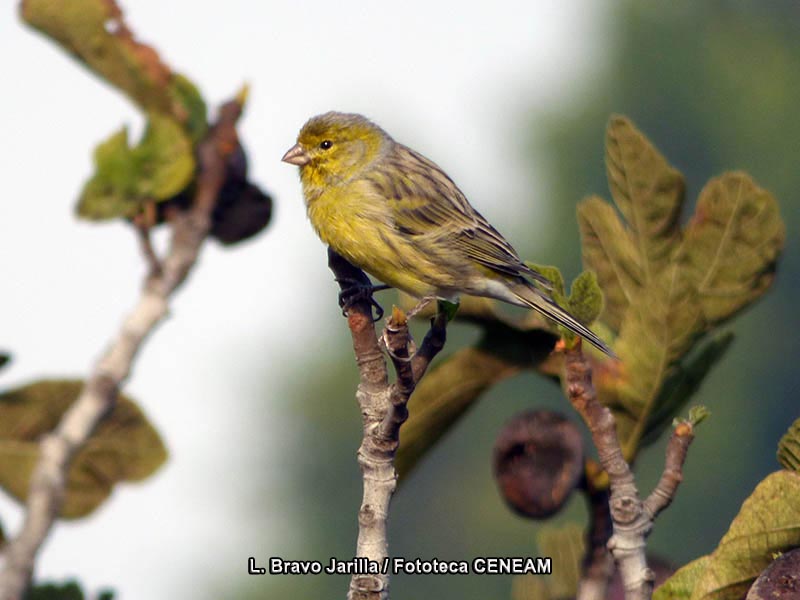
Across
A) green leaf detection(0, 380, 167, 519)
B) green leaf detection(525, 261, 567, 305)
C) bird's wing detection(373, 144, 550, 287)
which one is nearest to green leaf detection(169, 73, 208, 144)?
green leaf detection(0, 380, 167, 519)

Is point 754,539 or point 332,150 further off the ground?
point 332,150

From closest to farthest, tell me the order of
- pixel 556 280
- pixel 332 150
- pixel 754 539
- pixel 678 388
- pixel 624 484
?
1. pixel 754 539
2. pixel 624 484
3. pixel 556 280
4. pixel 678 388
5. pixel 332 150

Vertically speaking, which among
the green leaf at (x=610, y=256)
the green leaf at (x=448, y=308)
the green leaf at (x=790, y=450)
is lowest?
the green leaf at (x=790, y=450)

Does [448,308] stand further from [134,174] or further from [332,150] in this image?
[332,150]

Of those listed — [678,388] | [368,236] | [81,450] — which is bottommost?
[81,450]

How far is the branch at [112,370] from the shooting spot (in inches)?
68.3

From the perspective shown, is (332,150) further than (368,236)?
Yes

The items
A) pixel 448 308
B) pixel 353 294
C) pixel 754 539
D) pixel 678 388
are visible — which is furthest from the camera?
pixel 678 388

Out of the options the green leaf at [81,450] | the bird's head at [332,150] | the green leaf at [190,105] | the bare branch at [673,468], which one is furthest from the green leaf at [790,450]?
the bird's head at [332,150]

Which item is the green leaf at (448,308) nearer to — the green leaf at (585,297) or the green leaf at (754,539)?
the green leaf at (585,297)

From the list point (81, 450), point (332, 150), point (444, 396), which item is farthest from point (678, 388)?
point (332, 150)

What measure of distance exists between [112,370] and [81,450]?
0.27 meters

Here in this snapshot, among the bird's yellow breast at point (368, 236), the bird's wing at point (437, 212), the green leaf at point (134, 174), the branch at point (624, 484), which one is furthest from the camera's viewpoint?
the bird's wing at point (437, 212)

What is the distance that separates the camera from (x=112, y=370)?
204cm
